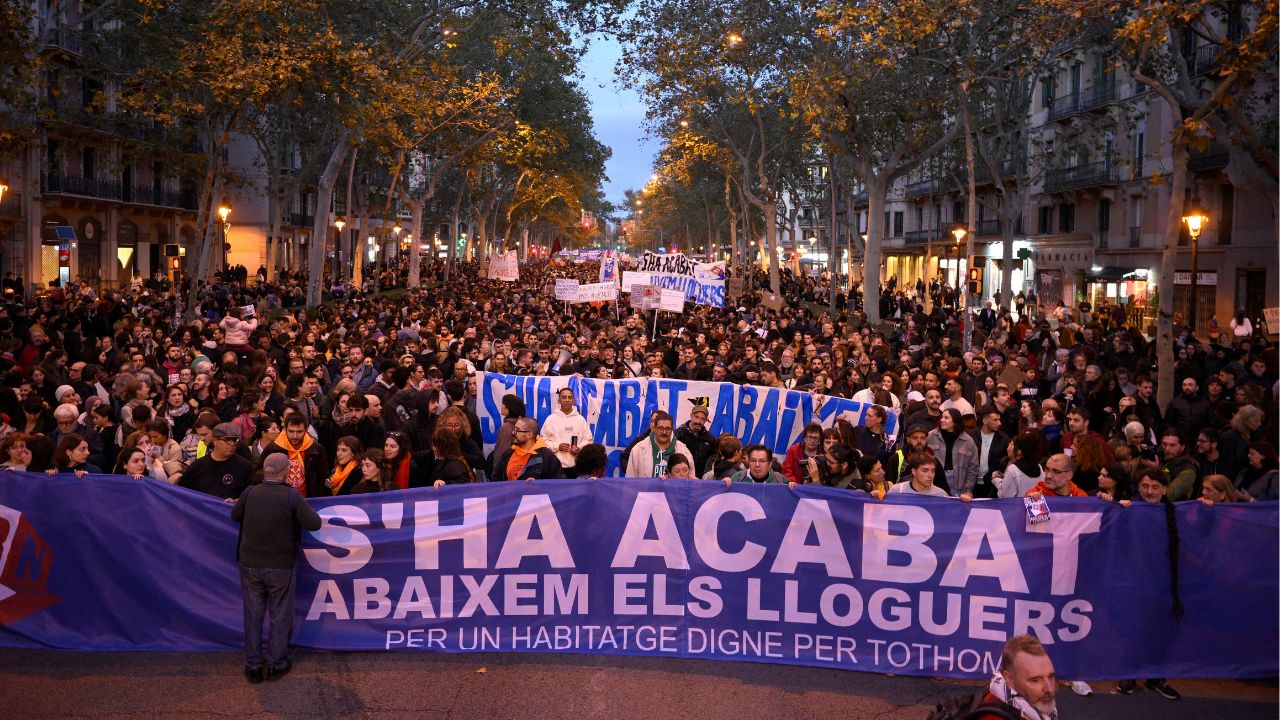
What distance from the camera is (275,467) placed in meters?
7.54

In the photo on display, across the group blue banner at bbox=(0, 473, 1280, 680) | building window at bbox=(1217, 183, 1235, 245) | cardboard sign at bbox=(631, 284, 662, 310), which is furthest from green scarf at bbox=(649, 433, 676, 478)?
building window at bbox=(1217, 183, 1235, 245)

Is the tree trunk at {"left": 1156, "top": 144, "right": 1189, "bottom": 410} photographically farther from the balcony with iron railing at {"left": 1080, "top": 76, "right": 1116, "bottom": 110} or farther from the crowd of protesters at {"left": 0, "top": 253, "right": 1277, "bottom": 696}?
the balcony with iron railing at {"left": 1080, "top": 76, "right": 1116, "bottom": 110}

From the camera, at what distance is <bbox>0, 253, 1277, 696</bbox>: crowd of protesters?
8773 millimetres

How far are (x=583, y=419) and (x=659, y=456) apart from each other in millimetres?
Result: 1665

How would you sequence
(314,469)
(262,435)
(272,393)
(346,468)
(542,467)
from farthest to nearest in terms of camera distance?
(272,393) → (262,435) → (542,467) → (314,469) → (346,468)

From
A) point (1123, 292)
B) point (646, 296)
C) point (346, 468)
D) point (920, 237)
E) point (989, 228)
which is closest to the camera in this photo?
point (346, 468)

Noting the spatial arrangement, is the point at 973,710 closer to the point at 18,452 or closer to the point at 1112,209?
the point at 18,452

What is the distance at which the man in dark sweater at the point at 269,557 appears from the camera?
7.53m

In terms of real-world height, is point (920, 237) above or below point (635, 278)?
above

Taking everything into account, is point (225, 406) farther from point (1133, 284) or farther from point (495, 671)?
point (1133, 284)

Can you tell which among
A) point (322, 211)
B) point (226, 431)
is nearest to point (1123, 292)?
point (322, 211)

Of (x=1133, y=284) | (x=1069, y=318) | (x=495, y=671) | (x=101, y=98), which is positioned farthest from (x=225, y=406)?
(x=1133, y=284)

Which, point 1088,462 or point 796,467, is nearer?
point 1088,462

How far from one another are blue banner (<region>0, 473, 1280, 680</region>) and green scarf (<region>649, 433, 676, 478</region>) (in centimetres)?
178
